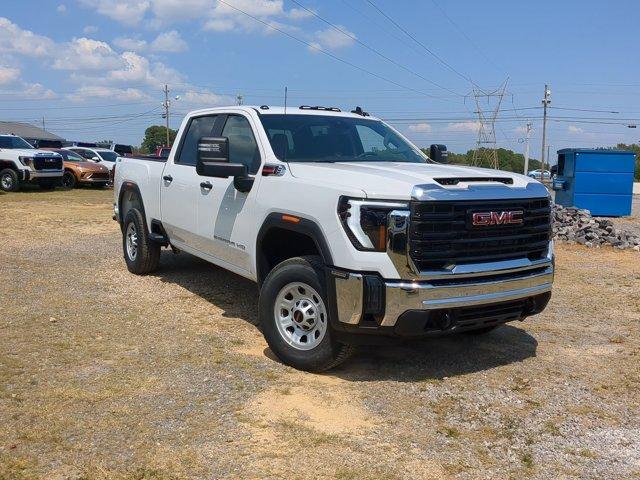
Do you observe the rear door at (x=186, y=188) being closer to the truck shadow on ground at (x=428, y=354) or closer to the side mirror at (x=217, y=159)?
the side mirror at (x=217, y=159)

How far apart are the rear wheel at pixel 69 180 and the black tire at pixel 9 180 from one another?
304 cm

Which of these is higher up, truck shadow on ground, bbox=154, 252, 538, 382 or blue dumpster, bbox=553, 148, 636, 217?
blue dumpster, bbox=553, 148, 636, 217

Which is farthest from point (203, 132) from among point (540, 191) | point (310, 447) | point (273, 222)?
point (310, 447)

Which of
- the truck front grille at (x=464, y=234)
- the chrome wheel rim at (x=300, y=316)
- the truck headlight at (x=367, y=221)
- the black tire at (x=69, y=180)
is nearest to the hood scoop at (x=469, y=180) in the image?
the truck front grille at (x=464, y=234)

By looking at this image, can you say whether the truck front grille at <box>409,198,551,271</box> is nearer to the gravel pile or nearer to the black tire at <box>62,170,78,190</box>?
the gravel pile

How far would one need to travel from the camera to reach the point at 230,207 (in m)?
5.50

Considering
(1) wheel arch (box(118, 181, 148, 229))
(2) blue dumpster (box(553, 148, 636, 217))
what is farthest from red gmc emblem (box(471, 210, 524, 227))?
(2) blue dumpster (box(553, 148, 636, 217))

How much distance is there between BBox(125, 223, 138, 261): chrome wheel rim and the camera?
26.2ft

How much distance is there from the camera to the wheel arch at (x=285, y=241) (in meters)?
4.36

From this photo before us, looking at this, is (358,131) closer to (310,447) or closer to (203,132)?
(203,132)

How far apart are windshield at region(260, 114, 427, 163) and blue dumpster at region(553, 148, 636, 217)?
12.3 m

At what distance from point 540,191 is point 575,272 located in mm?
4890

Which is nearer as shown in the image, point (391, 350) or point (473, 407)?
point (473, 407)

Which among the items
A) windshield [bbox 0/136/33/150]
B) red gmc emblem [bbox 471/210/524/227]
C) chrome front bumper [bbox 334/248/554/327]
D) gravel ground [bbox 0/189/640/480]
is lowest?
gravel ground [bbox 0/189/640/480]
